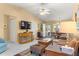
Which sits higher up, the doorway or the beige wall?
the beige wall

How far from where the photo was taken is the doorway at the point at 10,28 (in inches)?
62.2

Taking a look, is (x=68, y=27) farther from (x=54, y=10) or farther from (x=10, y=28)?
(x=10, y=28)

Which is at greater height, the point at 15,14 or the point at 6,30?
the point at 15,14

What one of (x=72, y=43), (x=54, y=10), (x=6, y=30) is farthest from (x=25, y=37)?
(x=72, y=43)

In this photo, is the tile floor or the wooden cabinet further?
the wooden cabinet

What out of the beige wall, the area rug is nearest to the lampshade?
the beige wall

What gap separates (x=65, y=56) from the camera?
1534 mm

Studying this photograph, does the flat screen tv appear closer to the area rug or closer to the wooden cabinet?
the wooden cabinet

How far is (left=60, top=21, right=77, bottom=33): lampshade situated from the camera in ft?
5.30

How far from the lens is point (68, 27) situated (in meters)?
1.70

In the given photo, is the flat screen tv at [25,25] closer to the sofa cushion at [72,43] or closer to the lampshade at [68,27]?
the lampshade at [68,27]

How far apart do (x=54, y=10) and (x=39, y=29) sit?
16.2 inches

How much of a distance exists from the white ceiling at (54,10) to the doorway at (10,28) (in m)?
0.26

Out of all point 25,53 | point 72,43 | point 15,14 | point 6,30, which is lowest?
point 25,53
